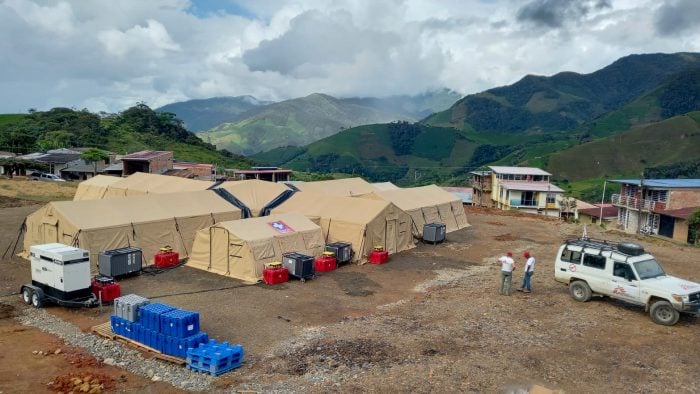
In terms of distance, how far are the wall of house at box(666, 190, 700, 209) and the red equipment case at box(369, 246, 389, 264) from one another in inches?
1376

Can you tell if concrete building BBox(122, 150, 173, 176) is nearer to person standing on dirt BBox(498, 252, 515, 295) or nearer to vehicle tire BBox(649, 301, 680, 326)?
person standing on dirt BBox(498, 252, 515, 295)

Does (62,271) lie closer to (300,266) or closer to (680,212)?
(300,266)

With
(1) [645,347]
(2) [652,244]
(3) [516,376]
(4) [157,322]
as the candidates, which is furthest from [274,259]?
(2) [652,244]

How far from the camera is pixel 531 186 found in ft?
217

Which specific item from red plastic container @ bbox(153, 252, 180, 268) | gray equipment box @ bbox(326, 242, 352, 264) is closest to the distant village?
gray equipment box @ bbox(326, 242, 352, 264)

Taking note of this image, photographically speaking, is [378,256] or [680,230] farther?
[680,230]

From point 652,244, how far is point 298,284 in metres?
23.9

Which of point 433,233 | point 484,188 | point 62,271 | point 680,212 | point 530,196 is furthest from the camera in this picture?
point 484,188

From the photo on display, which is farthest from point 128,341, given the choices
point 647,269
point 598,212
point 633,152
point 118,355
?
point 633,152

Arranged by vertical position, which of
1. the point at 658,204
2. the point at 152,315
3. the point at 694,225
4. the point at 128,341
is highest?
the point at 658,204

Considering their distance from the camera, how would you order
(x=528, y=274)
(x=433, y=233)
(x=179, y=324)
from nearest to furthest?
(x=179, y=324), (x=528, y=274), (x=433, y=233)

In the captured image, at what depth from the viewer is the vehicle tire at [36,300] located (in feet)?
53.2

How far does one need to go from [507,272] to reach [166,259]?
15.3 meters

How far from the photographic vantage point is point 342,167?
579ft
